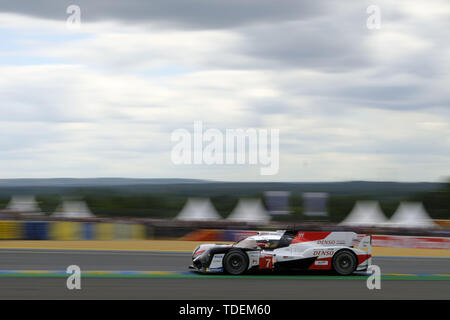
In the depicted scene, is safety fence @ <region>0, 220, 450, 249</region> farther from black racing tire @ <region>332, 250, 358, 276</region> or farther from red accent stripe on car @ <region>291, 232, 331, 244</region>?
black racing tire @ <region>332, 250, 358, 276</region>

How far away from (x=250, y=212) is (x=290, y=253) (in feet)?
57.2

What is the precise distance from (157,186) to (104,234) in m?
71.9

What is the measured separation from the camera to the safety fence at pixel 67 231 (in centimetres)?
2155

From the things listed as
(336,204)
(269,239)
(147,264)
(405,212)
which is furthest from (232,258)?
(336,204)

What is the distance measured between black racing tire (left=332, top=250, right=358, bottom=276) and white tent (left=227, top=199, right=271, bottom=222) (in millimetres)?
16753

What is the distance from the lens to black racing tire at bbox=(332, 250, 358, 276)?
1220 cm

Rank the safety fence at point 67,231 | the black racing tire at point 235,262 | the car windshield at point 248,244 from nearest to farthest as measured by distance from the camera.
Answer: the black racing tire at point 235,262 < the car windshield at point 248,244 < the safety fence at point 67,231

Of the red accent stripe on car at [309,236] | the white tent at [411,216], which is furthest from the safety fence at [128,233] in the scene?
the red accent stripe on car at [309,236]

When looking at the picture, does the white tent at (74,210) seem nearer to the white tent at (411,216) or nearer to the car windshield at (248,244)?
the white tent at (411,216)

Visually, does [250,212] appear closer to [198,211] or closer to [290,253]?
[198,211]

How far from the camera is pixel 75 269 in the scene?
1285 cm

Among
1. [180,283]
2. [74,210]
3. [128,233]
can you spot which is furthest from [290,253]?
[74,210]

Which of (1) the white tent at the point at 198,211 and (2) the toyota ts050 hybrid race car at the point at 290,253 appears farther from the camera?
(1) the white tent at the point at 198,211

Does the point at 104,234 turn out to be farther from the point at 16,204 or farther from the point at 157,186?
the point at 157,186
